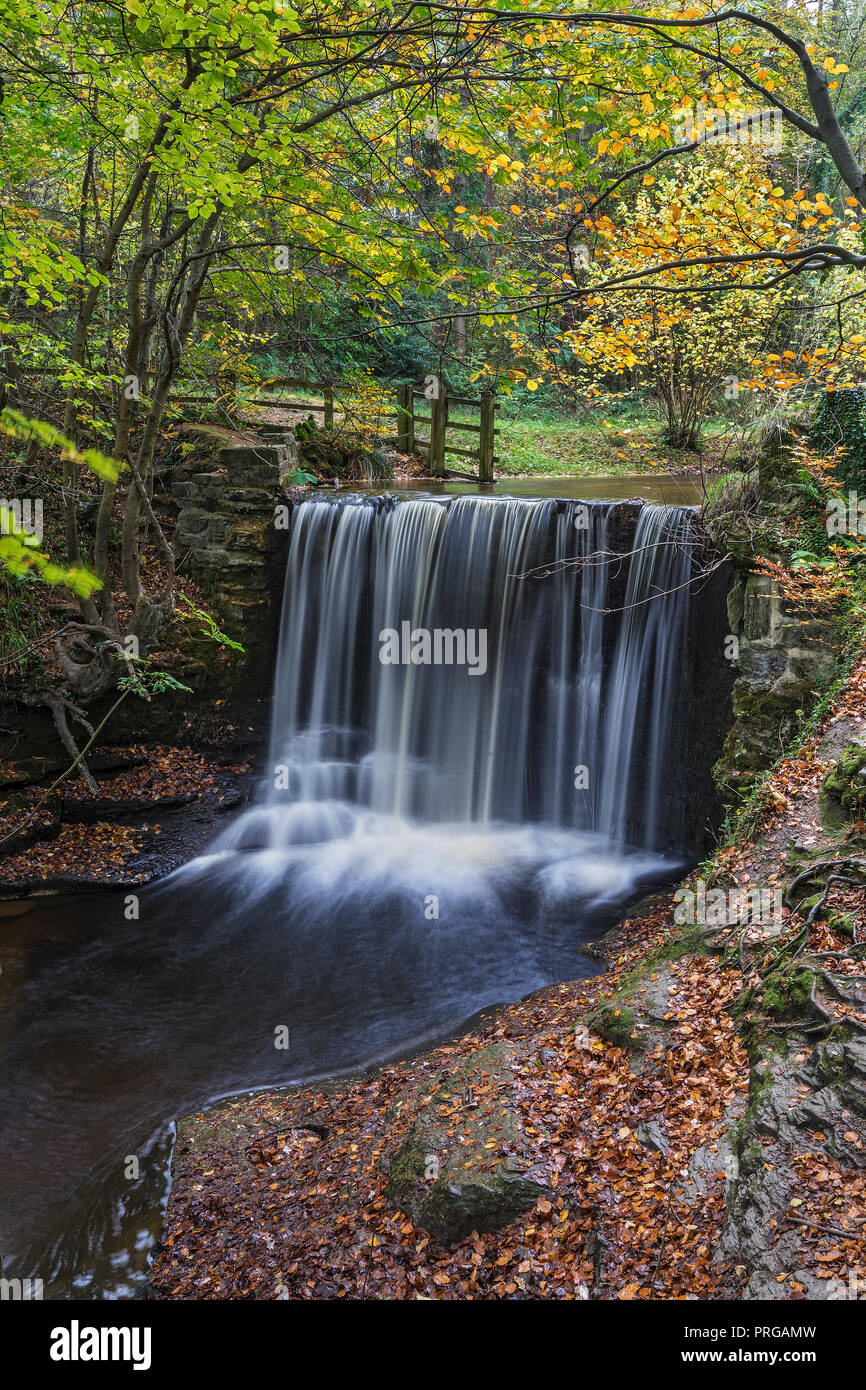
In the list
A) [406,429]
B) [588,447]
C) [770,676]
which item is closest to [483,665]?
[770,676]

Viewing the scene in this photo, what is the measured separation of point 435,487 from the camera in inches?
527

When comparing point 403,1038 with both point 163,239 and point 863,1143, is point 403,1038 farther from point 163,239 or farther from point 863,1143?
point 163,239

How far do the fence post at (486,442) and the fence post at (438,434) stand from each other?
0.69m

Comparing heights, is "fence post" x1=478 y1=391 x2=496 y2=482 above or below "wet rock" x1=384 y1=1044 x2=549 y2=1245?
above

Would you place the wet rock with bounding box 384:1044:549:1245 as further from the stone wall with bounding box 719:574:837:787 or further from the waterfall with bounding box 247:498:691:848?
the waterfall with bounding box 247:498:691:848

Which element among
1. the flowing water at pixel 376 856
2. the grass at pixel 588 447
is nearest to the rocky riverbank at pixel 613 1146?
the flowing water at pixel 376 856

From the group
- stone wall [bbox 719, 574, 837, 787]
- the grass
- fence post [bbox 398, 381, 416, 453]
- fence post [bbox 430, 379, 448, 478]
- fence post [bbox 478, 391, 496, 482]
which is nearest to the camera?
stone wall [bbox 719, 574, 837, 787]

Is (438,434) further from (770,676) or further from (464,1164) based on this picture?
(464,1164)

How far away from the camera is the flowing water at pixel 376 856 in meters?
5.52

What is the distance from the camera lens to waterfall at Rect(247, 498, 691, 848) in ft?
29.6

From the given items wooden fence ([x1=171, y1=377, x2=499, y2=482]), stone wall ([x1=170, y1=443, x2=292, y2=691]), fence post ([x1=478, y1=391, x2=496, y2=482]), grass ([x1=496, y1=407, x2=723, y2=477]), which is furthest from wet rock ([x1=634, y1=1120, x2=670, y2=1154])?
grass ([x1=496, y1=407, x2=723, y2=477])

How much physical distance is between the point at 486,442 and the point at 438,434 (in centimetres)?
91

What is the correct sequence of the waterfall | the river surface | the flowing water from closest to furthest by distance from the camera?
1. the river surface
2. the flowing water
3. the waterfall

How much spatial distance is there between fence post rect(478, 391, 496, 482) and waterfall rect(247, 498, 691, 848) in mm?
4138
